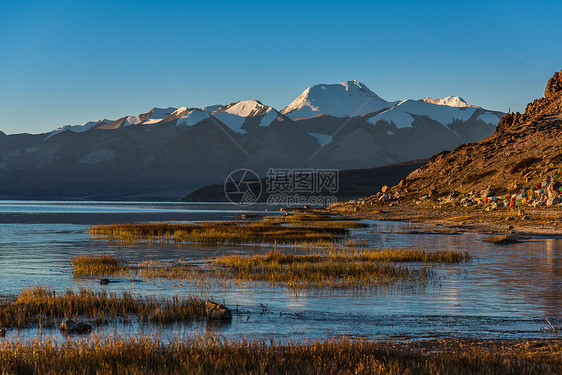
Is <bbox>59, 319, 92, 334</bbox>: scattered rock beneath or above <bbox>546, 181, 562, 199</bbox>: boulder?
beneath

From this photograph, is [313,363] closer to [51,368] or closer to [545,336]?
[51,368]

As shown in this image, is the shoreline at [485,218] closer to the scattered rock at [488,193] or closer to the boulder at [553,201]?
the boulder at [553,201]

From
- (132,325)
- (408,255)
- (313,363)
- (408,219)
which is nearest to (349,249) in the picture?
(408,255)

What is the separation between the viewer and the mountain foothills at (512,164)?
86.9 metres

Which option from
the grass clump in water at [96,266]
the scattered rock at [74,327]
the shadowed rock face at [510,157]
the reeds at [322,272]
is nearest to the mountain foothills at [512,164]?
the shadowed rock face at [510,157]

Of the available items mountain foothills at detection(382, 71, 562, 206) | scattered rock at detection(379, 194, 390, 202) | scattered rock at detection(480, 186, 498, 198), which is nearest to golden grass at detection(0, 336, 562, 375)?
mountain foothills at detection(382, 71, 562, 206)

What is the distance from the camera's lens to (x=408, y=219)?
86375 millimetres

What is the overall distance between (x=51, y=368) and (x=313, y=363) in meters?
5.44

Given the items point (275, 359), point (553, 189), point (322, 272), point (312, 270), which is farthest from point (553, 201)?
Answer: point (275, 359)

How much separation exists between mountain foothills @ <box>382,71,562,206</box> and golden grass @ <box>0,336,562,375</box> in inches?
2479

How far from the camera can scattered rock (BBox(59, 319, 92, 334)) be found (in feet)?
57.1

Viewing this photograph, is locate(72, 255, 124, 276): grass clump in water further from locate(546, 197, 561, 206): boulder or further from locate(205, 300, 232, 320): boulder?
locate(546, 197, 561, 206): boulder

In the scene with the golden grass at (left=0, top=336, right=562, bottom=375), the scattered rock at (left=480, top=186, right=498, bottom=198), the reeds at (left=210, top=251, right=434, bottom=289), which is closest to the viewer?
the golden grass at (left=0, top=336, right=562, bottom=375)

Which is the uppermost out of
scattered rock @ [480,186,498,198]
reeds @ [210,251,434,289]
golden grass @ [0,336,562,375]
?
scattered rock @ [480,186,498,198]
